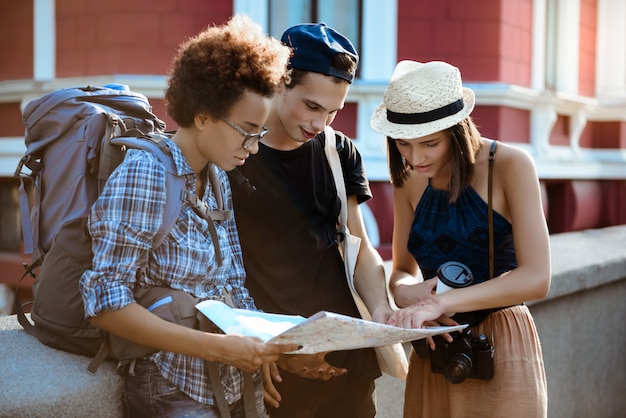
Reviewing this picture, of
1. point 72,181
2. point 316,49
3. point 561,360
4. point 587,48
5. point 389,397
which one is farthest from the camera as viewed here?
point 587,48

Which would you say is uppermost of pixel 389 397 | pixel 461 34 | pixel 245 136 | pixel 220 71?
A: pixel 461 34

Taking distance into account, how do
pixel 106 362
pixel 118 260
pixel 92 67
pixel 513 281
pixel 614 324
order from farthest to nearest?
1. pixel 92 67
2. pixel 614 324
3. pixel 513 281
4. pixel 106 362
5. pixel 118 260

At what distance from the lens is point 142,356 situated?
2.21 metres

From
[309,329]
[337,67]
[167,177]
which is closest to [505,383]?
[309,329]

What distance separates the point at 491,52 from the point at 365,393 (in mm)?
6092

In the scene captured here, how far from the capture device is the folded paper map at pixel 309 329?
6.63 ft

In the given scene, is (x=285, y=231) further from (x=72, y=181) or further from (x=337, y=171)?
(x=72, y=181)

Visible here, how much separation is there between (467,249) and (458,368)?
381mm

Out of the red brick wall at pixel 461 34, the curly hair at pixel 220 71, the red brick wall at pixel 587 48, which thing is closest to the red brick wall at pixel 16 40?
the red brick wall at pixel 461 34

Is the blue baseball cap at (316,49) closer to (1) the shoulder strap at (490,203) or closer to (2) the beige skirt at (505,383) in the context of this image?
(1) the shoulder strap at (490,203)

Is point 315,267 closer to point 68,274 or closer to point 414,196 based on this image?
point 414,196

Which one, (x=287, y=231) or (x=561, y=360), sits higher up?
(x=287, y=231)

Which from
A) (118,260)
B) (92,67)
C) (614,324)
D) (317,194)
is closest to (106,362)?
(118,260)

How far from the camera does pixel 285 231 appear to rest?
2.78 metres
